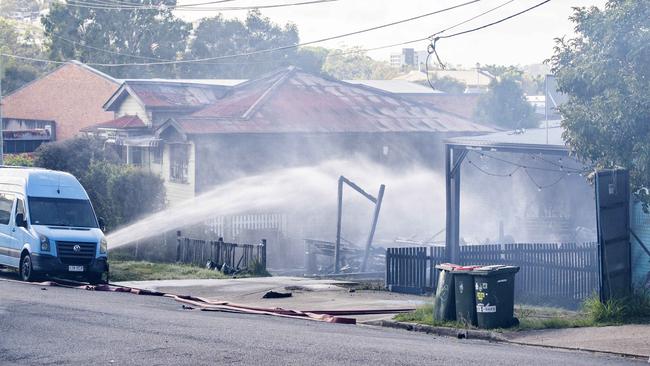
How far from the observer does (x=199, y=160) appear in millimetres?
40281

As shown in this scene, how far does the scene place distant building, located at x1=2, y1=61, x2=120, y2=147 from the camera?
5850cm

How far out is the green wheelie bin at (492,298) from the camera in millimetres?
16281

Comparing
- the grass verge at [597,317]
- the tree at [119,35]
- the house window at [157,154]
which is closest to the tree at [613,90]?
the grass verge at [597,317]

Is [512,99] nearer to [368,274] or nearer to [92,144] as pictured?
[92,144]

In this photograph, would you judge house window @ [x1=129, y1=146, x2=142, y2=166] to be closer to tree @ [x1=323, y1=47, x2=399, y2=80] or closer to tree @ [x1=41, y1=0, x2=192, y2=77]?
tree @ [x1=41, y1=0, x2=192, y2=77]

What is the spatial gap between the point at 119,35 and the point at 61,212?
59478 millimetres

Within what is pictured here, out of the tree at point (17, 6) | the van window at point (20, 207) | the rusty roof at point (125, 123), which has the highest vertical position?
the tree at point (17, 6)

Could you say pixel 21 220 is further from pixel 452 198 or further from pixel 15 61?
pixel 15 61

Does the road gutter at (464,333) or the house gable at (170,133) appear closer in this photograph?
the road gutter at (464,333)

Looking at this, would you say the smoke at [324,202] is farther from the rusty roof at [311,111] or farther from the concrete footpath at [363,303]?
the concrete footpath at [363,303]

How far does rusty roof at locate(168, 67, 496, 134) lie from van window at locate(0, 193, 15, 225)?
47.4 ft

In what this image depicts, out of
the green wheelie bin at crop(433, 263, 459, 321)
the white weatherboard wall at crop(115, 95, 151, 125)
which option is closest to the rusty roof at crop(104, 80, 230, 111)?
the white weatherboard wall at crop(115, 95, 151, 125)

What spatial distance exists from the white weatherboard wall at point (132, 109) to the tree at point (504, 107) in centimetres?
2345

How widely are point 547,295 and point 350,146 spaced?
79.4ft
